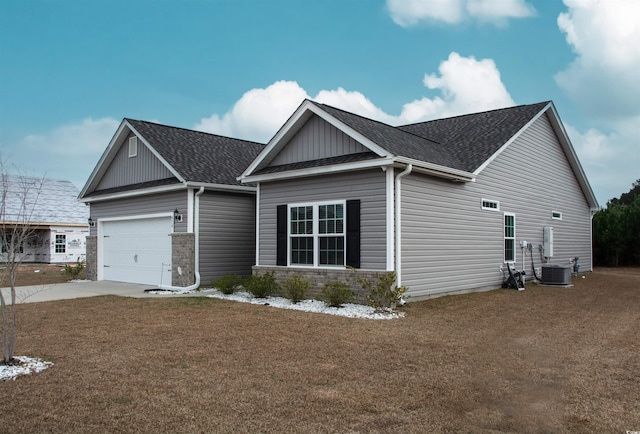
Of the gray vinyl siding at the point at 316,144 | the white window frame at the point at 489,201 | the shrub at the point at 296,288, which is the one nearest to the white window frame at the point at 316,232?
the shrub at the point at 296,288

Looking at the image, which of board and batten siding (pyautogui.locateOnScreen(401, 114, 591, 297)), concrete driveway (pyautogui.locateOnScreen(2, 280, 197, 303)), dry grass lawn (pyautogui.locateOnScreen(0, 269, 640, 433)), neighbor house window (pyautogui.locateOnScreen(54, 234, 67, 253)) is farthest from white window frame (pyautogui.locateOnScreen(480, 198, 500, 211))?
neighbor house window (pyautogui.locateOnScreen(54, 234, 67, 253))

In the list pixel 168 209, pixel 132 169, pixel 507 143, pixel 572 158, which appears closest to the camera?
pixel 507 143

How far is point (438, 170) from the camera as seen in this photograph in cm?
1190

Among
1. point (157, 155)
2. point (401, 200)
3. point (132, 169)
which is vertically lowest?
point (401, 200)

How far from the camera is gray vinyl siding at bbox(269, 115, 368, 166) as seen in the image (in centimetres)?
1195

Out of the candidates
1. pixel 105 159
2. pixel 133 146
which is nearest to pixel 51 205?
→ pixel 105 159

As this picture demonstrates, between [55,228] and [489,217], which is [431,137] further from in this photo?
[55,228]

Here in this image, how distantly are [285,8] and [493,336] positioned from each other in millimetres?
9708

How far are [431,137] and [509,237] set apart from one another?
3.97m

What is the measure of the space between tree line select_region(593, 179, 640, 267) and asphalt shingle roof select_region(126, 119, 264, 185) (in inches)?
729

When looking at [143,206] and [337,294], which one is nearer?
[337,294]

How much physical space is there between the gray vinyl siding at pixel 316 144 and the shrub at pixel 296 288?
9.89 ft

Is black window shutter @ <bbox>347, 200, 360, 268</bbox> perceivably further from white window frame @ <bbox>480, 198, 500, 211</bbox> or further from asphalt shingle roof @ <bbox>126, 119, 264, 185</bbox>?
asphalt shingle roof @ <bbox>126, 119, 264, 185</bbox>

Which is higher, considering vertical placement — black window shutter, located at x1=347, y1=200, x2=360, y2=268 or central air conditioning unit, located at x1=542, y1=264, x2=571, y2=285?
black window shutter, located at x1=347, y1=200, x2=360, y2=268
